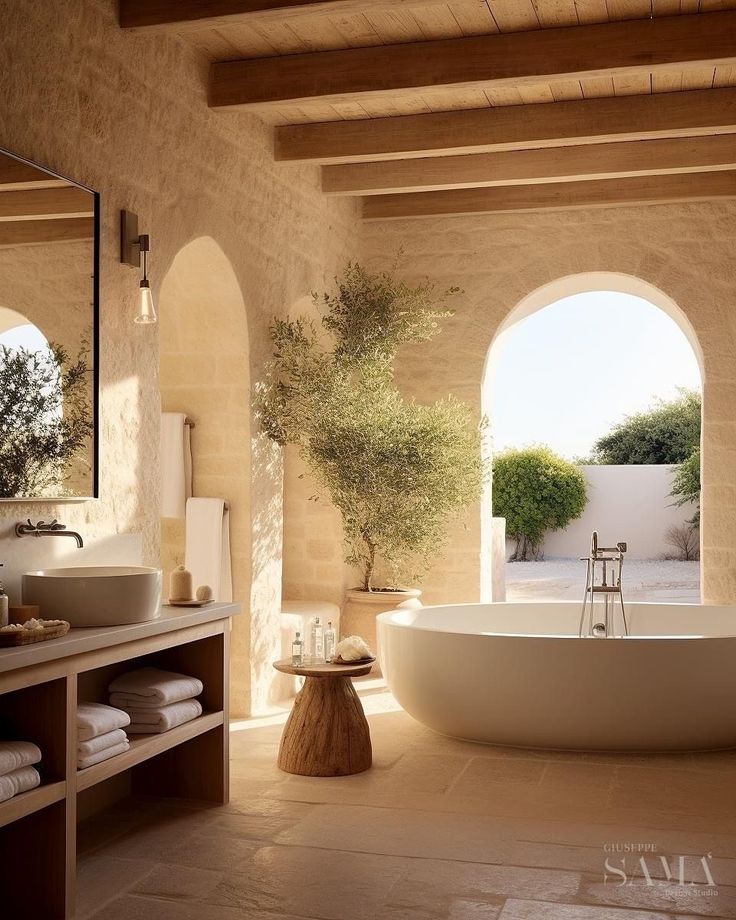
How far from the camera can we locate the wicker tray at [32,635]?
2.70 meters

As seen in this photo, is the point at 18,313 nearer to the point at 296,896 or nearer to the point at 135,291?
the point at 135,291

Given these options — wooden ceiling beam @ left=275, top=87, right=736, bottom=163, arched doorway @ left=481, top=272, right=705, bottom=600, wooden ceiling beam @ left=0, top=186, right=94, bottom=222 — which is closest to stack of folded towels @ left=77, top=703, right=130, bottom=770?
wooden ceiling beam @ left=0, top=186, right=94, bottom=222

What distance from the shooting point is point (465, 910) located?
2887 mm

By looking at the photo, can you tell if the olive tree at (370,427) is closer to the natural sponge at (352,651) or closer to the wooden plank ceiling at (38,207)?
the natural sponge at (352,651)

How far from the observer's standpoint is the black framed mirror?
3.32 m

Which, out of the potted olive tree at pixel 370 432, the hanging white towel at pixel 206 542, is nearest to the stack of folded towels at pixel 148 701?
the hanging white towel at pixel 206 542

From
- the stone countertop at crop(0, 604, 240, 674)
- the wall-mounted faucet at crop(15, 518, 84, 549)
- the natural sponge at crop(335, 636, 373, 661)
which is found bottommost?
the natural sponge at crop(335, 636, 373, 661)

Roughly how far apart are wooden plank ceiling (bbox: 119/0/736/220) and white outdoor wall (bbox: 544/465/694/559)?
357 inches

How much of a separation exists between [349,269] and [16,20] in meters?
3.19

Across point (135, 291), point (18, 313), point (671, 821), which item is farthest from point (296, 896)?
point (135, 291)

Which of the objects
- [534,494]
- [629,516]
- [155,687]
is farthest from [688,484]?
[155,687]

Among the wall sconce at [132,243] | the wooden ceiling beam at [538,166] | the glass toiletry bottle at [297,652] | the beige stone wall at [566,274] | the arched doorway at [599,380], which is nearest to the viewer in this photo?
the wall sconce at [132,243]

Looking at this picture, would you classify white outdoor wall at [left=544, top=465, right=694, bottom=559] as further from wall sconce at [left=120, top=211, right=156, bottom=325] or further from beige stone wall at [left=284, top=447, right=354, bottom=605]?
wall sconce at [left=120, top=211, right=156, bottom=325]

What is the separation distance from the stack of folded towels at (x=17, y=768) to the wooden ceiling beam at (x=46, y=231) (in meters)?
1.55
